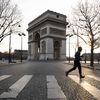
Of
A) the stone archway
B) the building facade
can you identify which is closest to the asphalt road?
the building facade

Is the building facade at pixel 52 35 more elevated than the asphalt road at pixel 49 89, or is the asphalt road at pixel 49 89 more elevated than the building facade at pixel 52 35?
the building facade at pixel 52 35

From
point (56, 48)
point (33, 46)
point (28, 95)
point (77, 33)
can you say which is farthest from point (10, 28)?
point (33, 46)

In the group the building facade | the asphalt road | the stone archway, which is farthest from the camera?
the stone archway

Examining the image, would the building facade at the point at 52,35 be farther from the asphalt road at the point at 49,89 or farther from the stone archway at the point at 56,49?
the asphalt road at the point at 49,89

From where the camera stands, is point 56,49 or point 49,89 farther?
point 56,49

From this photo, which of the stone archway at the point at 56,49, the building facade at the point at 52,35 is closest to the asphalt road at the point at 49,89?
the building facade at the point at 52,35

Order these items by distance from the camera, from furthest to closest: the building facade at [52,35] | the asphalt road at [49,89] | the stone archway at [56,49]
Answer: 1. the stone archway at [56,49]
2. the building facade at [52,35]
3. the asphalt road at [49,89]

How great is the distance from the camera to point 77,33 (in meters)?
42.8

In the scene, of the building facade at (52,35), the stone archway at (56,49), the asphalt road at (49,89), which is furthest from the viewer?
the stone archway at (56,49)

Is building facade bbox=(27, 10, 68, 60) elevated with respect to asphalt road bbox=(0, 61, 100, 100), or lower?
elevated

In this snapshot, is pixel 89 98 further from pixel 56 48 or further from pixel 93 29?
pixel 56 48

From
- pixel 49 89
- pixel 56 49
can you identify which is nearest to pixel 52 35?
pixel 56 49

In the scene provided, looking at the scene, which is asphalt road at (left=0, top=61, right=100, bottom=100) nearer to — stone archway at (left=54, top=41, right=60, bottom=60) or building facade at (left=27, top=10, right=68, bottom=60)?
building facade at (left=27, top=10, right=68, bottom=60)

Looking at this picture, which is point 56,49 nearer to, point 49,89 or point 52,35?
point 52,35
